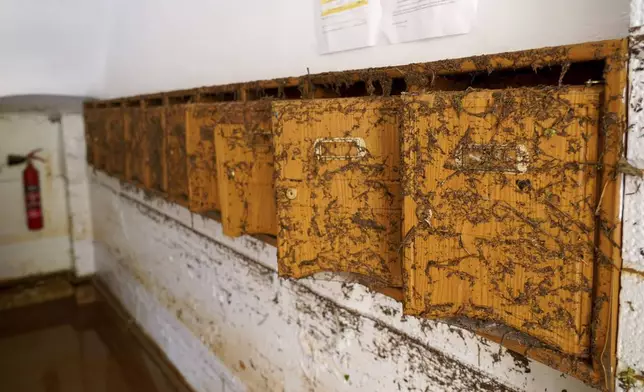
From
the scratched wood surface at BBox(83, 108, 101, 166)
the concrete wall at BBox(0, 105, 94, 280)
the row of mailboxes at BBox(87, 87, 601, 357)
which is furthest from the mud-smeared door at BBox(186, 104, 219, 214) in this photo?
the concrete wall at BBox(0, 105, 94, 280)

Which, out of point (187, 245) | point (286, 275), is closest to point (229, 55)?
point (187, 245)

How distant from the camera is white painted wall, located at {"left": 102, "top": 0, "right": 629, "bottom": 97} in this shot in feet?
2.70

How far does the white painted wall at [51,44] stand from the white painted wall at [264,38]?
114mm

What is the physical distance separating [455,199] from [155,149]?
4.54ft

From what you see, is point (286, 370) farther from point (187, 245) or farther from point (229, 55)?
point (229, 55)

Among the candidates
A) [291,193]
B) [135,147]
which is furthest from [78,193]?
[291,193]

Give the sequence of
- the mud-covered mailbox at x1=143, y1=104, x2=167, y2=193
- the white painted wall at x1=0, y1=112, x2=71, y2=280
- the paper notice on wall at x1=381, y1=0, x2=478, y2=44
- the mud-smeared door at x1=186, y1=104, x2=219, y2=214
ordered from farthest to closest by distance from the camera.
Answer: the white painted wall at x1=0, y1=112, x2=71, y2=280 < the mud-covered mailbox at x1=143, y1=104, x2=167, y2=193 < the mud-smeared door at x1=186, y1=104, x2=219, y2=214 < the paper notice on wall at x1=381, y1=0, x2=478, y2=44

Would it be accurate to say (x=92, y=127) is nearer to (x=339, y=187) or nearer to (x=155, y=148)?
(x=155, y=148)

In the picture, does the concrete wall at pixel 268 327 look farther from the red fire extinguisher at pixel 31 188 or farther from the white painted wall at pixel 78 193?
the red fire extinguisher at pixel 31 188

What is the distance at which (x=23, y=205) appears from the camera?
3.71 metres

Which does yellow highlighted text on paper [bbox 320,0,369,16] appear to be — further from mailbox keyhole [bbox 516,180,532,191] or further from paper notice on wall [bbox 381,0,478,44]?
mailbox keyhole [bbox 516,180,532,191]

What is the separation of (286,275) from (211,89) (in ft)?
2.79

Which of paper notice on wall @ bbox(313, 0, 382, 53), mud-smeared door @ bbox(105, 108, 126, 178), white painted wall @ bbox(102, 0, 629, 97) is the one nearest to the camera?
white painted wall @ bbox(102, 0, 629, 97)

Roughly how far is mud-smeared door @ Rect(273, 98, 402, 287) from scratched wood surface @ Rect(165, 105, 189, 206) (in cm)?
63
